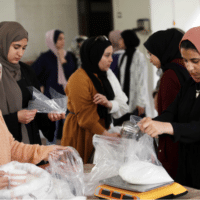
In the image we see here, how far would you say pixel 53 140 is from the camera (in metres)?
2.56

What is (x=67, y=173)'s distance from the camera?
1.43 meters

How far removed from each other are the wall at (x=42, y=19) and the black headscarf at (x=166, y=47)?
436 centimetres

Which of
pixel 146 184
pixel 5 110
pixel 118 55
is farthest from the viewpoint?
pixel 118 55

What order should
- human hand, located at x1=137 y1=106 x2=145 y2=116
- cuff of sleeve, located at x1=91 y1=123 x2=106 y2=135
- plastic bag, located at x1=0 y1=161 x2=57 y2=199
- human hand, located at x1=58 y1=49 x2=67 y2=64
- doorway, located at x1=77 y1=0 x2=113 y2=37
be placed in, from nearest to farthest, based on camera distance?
plastic bag, located at x1=0 y1=161 x2=57 y2=199, cuff of sleeve, located at x1=91 y1=123 x2=106 y2=135, human hand, located at x1=137 y1=106 x2=145 y2=116, human hand, located at x1=58 y1=49 x2=67 y2=64, doorway, located at x1=77 y1=0 x2=113 y2=37

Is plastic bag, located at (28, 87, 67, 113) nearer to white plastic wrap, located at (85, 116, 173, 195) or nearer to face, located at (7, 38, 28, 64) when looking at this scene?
face, located at (7, 38, 28, 64)

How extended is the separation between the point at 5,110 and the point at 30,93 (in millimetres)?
231

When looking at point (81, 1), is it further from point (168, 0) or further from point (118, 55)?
point (118, 55)

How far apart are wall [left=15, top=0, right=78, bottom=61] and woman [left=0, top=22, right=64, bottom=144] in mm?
4182

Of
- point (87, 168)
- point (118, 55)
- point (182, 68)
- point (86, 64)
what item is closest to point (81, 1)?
point (118, 55)

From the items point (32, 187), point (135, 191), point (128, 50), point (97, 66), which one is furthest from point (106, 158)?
point (128, 50)

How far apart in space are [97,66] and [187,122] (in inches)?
45.2

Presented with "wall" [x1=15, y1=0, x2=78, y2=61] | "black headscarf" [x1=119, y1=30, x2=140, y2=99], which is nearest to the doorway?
"wall" [x1=15, y1=0, x2=78, y2=61]

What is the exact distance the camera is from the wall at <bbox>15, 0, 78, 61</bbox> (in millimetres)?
6512

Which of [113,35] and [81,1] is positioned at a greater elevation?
[81,1]
